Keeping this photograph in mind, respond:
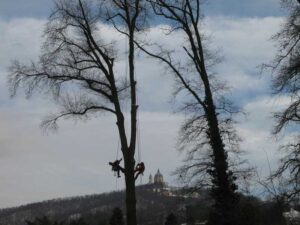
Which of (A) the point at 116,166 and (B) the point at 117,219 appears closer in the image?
(A) the point at 116,166

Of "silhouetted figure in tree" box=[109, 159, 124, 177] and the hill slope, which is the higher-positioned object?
the hill slope

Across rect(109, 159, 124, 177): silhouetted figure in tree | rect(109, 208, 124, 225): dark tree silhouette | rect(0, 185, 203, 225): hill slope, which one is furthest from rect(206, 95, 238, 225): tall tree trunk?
rect(0, 185, 203, 225): hill slope

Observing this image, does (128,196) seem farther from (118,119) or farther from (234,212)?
(234,212)

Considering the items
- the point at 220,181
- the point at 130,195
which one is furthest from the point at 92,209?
the point at 130,195

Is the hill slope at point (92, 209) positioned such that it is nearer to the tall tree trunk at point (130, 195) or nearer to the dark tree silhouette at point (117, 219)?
the dark tree silhouette at point (117, 219)

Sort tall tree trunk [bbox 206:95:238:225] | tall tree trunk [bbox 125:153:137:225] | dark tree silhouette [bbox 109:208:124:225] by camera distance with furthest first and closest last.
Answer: dark tree silhouette [bbox 109:208:124:225] → tall tree trunk [bbox 206:95:238:225] → tall tree trunk [bbox 125:153:137:225]

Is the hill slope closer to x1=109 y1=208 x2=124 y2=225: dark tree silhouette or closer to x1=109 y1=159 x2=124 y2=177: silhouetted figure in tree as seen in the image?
x1=109 y1=208 x2=124 y2=225: dark tree silhouette

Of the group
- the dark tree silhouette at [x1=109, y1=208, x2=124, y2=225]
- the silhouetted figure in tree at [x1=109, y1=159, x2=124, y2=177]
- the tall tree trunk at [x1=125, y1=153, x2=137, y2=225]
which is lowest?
the tall tree trunk at [x1=125, y1=153, x2=137, y2=225]

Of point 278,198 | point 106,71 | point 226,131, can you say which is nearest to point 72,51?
Answer: point 106,71

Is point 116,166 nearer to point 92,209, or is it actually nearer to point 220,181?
point 220,181

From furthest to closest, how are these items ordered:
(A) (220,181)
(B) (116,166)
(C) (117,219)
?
1. (C) (117,219)
2. (A) (220,181)
3. (B) (116,166)

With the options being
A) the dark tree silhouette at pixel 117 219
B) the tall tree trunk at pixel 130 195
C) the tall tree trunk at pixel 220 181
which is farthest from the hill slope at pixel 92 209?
the tall tree trunk at pixel 130 195

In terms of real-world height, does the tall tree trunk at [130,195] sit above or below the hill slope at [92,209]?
below

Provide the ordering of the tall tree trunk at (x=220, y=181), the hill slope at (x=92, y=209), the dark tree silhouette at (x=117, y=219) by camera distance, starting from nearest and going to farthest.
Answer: the tall tree trunk at (x=220, y=181), the dark tree silhouette at (x=117, y=219), the hill slope at (x=92, y=209)
